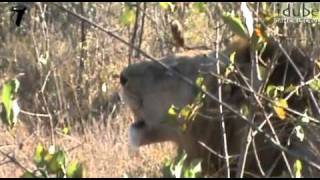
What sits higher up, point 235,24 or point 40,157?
point 235,24

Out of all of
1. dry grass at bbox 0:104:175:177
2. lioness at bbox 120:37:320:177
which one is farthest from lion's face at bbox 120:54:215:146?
dry grass at bbox 0:104:175:177

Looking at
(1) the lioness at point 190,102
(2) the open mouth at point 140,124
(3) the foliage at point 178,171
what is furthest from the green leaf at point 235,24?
(2) the open mouth at point 140,124

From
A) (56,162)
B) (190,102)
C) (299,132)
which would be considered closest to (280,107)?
(299,132)

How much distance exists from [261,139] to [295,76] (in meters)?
0.27

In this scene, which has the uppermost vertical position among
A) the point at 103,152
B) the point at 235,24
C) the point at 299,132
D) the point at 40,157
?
the point at 235,24

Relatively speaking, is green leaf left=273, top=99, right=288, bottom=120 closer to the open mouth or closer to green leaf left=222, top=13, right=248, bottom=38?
green leaf left=222, top=13, right=248, bottom=38

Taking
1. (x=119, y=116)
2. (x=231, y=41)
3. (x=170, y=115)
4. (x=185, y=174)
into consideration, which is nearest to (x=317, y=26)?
(x=170, y=115)

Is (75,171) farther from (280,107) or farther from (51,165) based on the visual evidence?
(280,107)

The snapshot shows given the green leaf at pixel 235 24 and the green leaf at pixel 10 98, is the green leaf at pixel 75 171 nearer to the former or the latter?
the green leaf at pixel 10 98

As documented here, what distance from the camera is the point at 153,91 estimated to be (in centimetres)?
385

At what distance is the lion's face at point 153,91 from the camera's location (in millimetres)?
3812

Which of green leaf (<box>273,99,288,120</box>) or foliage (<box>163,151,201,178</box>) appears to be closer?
foliage (<box>163,151,201,178</box>)

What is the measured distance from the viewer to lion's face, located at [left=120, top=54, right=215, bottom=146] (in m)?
3.81

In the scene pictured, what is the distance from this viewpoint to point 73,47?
26.9ft
